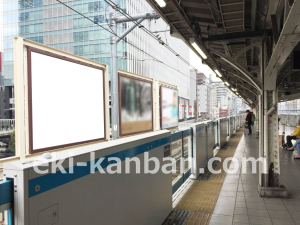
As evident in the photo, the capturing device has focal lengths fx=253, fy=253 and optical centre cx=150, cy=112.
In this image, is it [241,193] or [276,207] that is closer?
[276,207]

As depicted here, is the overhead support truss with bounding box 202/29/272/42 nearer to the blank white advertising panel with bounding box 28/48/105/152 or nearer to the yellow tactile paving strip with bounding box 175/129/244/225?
the blank white advertising panel with bounding box 28/48/105/152

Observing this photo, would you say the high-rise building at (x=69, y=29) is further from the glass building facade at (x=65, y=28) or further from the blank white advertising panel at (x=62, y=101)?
the blank white advertising panel at (x=62, y=101)

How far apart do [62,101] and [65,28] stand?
1322 inches

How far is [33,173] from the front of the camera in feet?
5.02

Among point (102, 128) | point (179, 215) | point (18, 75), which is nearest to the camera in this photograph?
point (18, 75)

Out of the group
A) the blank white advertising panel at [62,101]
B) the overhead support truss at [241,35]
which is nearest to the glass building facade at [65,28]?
the blank white advertising panel at [62,101]

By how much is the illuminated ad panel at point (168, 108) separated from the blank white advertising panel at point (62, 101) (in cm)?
477

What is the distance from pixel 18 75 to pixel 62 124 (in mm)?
1204

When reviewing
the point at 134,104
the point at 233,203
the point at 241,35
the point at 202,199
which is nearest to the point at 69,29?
the point at 134,104

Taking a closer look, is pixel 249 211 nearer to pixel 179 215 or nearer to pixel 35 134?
pixel 179 215

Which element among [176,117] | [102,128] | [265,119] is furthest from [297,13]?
[176,117]

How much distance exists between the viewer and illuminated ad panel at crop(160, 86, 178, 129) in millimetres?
10325

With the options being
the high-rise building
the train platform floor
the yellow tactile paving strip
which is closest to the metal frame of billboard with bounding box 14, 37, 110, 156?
the train platform floor

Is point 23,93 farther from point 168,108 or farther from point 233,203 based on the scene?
point 168,108
